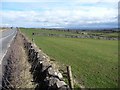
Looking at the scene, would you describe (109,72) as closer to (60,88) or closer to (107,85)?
(107,85)

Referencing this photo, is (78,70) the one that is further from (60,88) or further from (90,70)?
(60,88)

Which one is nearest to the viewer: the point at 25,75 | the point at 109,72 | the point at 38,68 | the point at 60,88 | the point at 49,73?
the point at 60,88

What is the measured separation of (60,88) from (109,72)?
355 inches

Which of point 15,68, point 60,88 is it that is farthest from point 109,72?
point 60,88

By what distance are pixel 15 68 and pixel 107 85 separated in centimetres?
531

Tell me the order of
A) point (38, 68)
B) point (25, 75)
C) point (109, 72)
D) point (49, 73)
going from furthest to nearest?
point (109, 72) → point (38, 68) → point (25, 75) → point (49, 73)

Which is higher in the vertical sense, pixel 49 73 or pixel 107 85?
pixel 49 73

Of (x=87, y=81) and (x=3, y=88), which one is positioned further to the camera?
(x=87, y=81)

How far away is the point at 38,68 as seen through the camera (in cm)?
1831

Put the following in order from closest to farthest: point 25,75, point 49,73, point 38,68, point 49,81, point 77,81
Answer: point 49,81, point 49,73, point 25,75, point 77,81, point 38,68

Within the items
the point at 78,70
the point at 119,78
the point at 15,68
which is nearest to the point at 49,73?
the point at 15,68

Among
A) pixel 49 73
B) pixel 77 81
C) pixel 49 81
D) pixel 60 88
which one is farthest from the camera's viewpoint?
pixel 77 81

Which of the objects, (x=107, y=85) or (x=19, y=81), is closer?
(x=19, y=81)

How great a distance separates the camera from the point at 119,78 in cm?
1802
